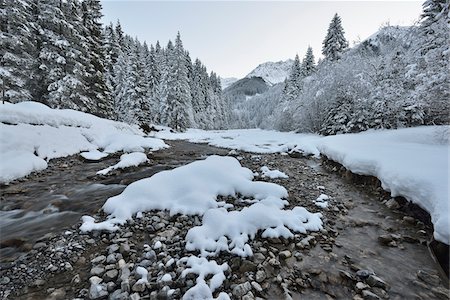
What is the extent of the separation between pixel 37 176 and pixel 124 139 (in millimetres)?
6242

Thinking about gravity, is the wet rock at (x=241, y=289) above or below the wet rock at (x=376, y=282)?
above

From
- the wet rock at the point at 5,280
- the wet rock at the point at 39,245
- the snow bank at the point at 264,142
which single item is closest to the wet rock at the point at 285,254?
the wet rock at the point at 5,280

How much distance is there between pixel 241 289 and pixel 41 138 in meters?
9.93

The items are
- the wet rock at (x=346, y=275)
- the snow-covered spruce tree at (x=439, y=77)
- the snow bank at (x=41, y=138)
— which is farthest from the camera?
the snow-covered spruce tree at (x=439, y=77)

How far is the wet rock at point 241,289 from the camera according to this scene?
275 centimetres

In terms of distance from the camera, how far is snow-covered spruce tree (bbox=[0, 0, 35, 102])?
13.6 metres

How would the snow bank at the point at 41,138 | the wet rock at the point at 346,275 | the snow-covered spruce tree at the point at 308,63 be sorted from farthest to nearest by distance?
the snow-covered spruce tree at the point at 308,63 < the snow bank at the point at 41,138 < the wet rock at the point at 346,275

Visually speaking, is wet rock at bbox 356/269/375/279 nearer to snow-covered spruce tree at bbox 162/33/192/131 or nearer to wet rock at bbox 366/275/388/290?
wet rock at bbox 366/275/388/290

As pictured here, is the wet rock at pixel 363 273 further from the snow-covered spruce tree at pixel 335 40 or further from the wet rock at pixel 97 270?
the snow-covered spruce tree at pixel 335 40

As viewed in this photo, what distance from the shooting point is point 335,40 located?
1186 inches

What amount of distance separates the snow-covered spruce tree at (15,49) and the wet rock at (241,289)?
1665 centimetres

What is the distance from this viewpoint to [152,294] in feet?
8.86

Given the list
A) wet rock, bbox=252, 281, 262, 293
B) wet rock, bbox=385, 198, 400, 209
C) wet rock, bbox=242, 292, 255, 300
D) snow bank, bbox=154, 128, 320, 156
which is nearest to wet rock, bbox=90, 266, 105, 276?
wet rock, bbox=242, 292, 255, 300

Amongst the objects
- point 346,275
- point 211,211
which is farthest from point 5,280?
point 346,275
